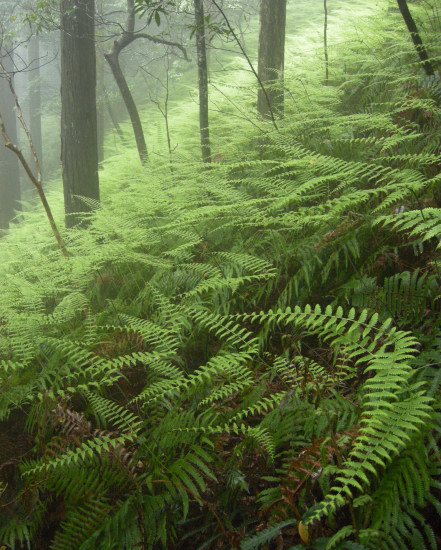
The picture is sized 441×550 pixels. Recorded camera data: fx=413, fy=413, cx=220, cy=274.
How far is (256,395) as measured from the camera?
1.92 meters

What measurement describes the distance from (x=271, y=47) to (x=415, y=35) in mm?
2562

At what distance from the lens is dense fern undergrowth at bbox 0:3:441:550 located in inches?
54.4

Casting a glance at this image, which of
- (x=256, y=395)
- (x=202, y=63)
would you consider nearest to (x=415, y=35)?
(x=202, y=63)

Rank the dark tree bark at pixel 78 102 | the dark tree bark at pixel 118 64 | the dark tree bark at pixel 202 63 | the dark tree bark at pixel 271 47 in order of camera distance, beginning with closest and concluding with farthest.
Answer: the dark tree bark at pixel 202 63, the dark tree bark at pixel 78 102, the dark tree bark at pixel 271 47, the dark tree bark at pixel 118 64

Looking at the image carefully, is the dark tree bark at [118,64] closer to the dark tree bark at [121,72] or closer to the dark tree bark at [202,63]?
the dark tree bark at [121,72]

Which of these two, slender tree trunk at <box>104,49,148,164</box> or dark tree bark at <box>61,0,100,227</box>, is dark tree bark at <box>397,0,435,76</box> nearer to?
dark tree bark at <box>61,0,100,227</box>

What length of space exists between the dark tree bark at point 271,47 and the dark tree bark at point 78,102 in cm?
227

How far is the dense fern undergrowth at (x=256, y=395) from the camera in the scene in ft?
4.53

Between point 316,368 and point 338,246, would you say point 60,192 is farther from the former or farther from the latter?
point 316,368

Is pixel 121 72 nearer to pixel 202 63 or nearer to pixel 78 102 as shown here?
pixel 78 102

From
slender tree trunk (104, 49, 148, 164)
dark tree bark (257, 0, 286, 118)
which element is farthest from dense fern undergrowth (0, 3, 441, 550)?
slender tree trunk (104, 49, 148, 164)

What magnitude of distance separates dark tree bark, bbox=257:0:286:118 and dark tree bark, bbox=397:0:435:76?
79.2 inches

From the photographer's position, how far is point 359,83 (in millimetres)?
5281

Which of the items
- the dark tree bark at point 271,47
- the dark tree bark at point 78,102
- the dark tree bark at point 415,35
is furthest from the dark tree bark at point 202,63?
the dark tree bark at point 415,35
